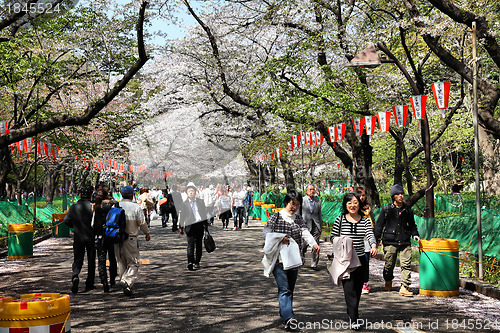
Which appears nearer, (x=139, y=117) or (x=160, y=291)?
(x=160, y=291)

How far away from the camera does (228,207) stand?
87.2 feet

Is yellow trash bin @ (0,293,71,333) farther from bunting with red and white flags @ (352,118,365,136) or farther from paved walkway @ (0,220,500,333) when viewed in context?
bunting with red and white flags @ (352,118,365,136)

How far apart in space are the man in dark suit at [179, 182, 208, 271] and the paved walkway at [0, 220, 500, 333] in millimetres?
436

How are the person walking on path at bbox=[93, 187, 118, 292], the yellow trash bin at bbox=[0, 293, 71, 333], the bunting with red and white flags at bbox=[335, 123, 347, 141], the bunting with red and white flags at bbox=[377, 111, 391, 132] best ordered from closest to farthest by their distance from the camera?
the yellow trash bin at bbox=[0, 293, 71, 333]
the person walking on path at bbox=[93, 187, 118, 292]
the bunting with red and white flags at bbox=[377, 111, 391, 132]
the bunting with red and white flags at bbox=[335, 123, 347, 141]

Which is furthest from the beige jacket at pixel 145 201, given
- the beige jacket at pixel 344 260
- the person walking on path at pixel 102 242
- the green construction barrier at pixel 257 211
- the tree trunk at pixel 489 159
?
the beige jacket at pixel 344 260

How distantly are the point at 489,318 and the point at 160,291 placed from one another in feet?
17.6

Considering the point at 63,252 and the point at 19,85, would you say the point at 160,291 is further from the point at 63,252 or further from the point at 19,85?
the point at 19,85

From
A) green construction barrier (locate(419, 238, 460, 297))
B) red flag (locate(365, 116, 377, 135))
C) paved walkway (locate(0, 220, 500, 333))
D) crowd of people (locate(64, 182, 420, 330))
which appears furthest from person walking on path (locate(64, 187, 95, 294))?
red flag (locate(365, 116, 377, 135))

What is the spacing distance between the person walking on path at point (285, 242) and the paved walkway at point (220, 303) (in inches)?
14.9

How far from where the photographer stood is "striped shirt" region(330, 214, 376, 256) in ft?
24.2

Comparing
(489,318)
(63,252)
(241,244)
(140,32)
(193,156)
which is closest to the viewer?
(489,318)

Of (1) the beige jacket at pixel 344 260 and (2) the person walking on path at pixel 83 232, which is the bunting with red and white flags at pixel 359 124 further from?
(1) the beige jacket at pixel 344 260

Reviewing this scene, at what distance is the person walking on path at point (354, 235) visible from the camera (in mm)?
7027

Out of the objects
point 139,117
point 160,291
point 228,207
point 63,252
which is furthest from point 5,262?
point 228,207
